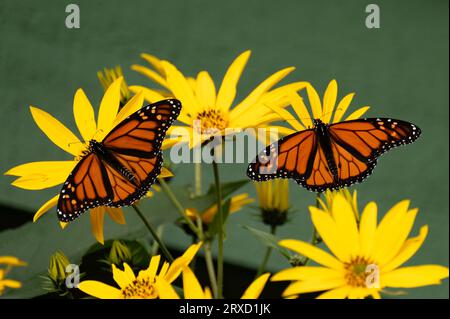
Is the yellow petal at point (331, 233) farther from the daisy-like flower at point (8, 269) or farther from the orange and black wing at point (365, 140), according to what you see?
the daisy-like flower at point (8, 269)

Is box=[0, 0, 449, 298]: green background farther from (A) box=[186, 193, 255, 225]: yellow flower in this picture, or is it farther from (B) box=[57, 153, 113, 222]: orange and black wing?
(B) box=[57, 153, 113, 222]: orange and black wing

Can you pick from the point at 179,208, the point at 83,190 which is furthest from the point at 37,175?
the point at 179,208

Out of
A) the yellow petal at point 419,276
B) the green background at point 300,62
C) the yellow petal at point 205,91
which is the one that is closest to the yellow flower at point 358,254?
the yellow petal at point 419,276

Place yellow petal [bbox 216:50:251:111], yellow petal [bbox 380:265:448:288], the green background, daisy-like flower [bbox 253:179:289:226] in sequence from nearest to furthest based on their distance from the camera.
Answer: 1. yellow petal [bbox 380:265:448:288]
2. yellow petal [bbox 216:50:251:111]
3. daisy-like flower [bbox 253:179:289:226]
4. the green background

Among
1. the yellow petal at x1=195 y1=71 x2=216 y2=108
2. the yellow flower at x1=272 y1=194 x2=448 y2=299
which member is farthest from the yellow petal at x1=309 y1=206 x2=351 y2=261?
the yellow petal at x1=195 y1=71 x2=216 y2=108

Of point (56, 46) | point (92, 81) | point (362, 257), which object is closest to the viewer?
point (362, 257)

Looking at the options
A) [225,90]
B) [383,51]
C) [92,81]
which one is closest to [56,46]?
[92,81]
